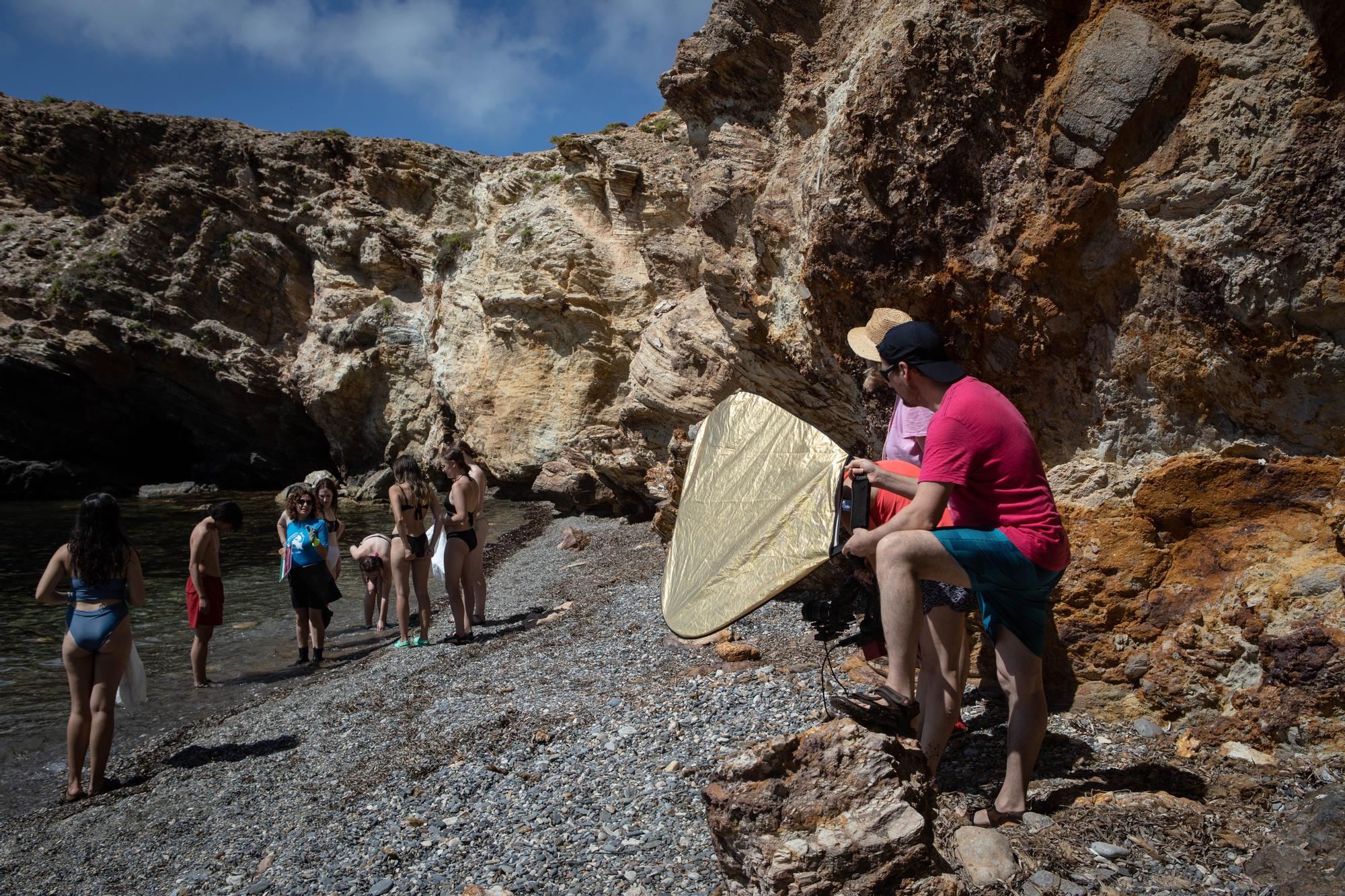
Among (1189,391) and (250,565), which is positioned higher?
(1189,391)

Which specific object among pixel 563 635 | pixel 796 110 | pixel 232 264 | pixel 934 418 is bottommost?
pixel 563 635

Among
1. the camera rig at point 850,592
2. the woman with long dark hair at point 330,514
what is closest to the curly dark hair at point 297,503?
the woman with long dark hair at point 330,514

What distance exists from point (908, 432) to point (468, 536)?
5.15 metres

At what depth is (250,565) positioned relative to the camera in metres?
14.4

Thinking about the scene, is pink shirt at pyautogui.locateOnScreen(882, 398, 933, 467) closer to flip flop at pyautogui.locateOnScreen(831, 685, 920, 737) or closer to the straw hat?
the straw hat

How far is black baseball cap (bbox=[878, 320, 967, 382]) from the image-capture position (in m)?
2.90

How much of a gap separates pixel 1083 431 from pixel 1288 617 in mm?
1214

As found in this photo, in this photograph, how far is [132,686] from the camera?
17.6 ft

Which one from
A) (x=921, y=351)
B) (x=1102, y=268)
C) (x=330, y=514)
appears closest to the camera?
(x=921, y=351)

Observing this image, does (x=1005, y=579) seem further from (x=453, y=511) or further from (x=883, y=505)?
(x=453, y=511)

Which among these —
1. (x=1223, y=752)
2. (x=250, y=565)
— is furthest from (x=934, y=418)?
(x=250, y=565)

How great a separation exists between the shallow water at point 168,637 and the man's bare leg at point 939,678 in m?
5.47

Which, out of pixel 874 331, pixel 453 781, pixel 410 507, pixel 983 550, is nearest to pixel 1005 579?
pixel 983 550

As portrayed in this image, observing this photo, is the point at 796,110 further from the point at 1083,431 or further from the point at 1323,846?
the point at 1323,846
